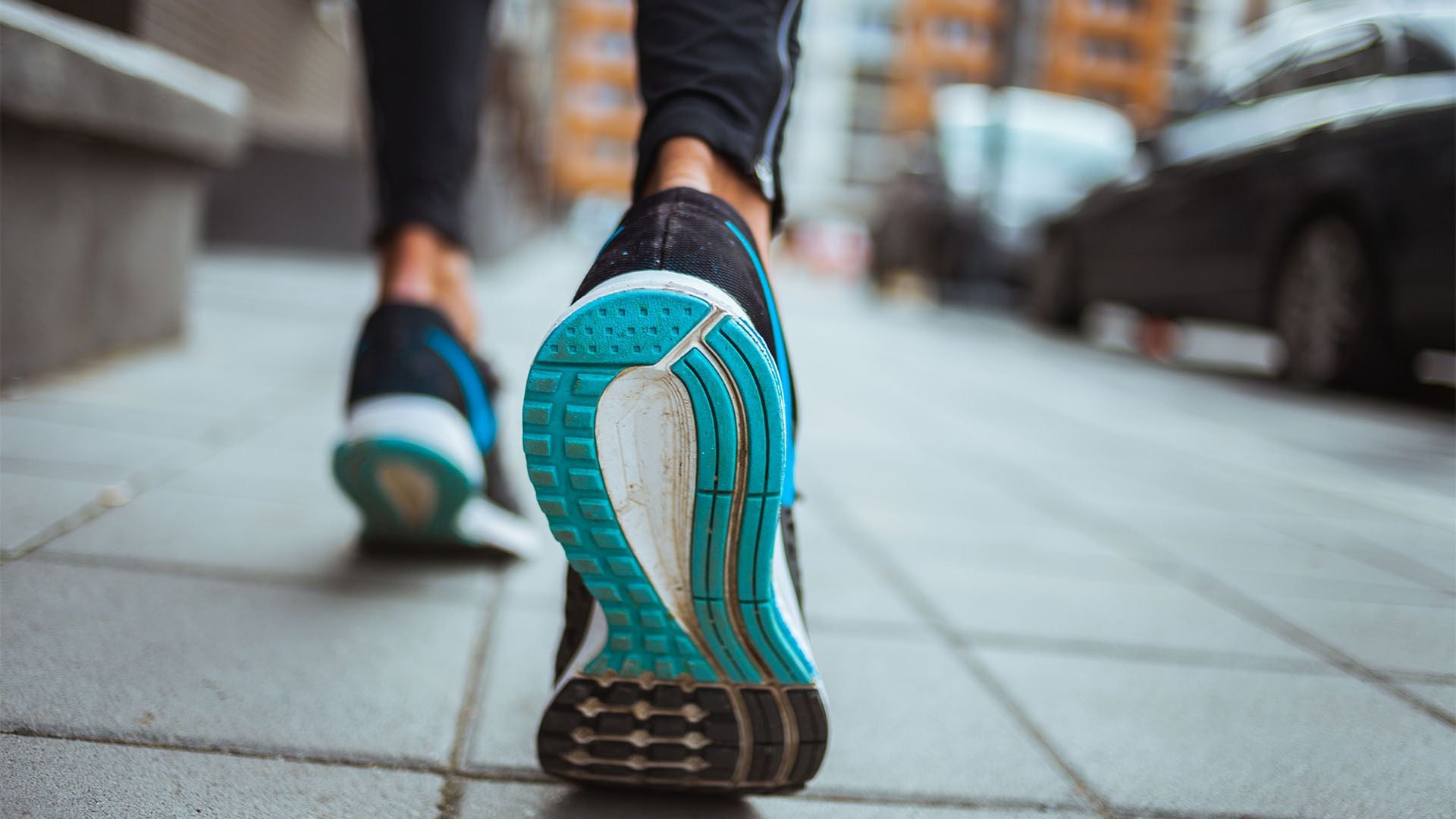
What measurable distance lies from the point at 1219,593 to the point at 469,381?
3.88 feet

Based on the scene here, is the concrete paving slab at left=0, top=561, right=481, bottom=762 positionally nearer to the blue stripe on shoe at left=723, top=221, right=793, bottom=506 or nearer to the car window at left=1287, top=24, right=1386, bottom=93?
the blue stripe on shoe at left=723, top=221, right=793, bottom=506

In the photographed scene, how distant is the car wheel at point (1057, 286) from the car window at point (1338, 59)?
254cm

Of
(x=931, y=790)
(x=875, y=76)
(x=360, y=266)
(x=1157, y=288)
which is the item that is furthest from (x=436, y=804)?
(x=875, y=76)

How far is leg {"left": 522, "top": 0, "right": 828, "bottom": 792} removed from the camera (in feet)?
2.64

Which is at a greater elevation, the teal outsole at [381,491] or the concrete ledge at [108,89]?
the concrete ledge at [108,89]

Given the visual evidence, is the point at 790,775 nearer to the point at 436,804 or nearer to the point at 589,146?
the point at 436,804

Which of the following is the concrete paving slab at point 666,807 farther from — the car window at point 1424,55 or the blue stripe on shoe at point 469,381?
the car window at point 1424,55

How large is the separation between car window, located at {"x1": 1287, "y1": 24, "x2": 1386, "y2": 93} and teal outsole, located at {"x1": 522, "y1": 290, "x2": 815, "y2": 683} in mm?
3500

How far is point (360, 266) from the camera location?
6812 millimetres

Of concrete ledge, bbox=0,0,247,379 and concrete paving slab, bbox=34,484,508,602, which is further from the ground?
concrete ledge, bbox=0,0,247,379

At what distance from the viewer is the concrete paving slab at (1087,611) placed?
4.85ft

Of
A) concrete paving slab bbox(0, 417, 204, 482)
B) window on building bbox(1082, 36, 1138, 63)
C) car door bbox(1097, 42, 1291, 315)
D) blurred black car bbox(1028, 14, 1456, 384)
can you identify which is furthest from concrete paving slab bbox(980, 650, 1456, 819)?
window on building bbox(1082, 36, 1138, 63)

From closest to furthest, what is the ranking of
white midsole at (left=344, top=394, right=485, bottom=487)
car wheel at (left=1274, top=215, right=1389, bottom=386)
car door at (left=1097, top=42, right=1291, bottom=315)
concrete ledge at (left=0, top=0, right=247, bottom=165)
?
white midsole at (left=344, top=394, right=485, bottom=487) < concrete ledge at (left=0, top=0, right=247, bottom=165) < car wheel at (left=1274, top=215, right=1389, bottom=386) < car door at (left=1097, top=42, right=1291, bottom=315)

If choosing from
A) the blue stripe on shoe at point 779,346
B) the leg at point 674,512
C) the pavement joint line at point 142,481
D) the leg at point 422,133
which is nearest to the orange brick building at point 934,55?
the pavement joint line at point 142,481
